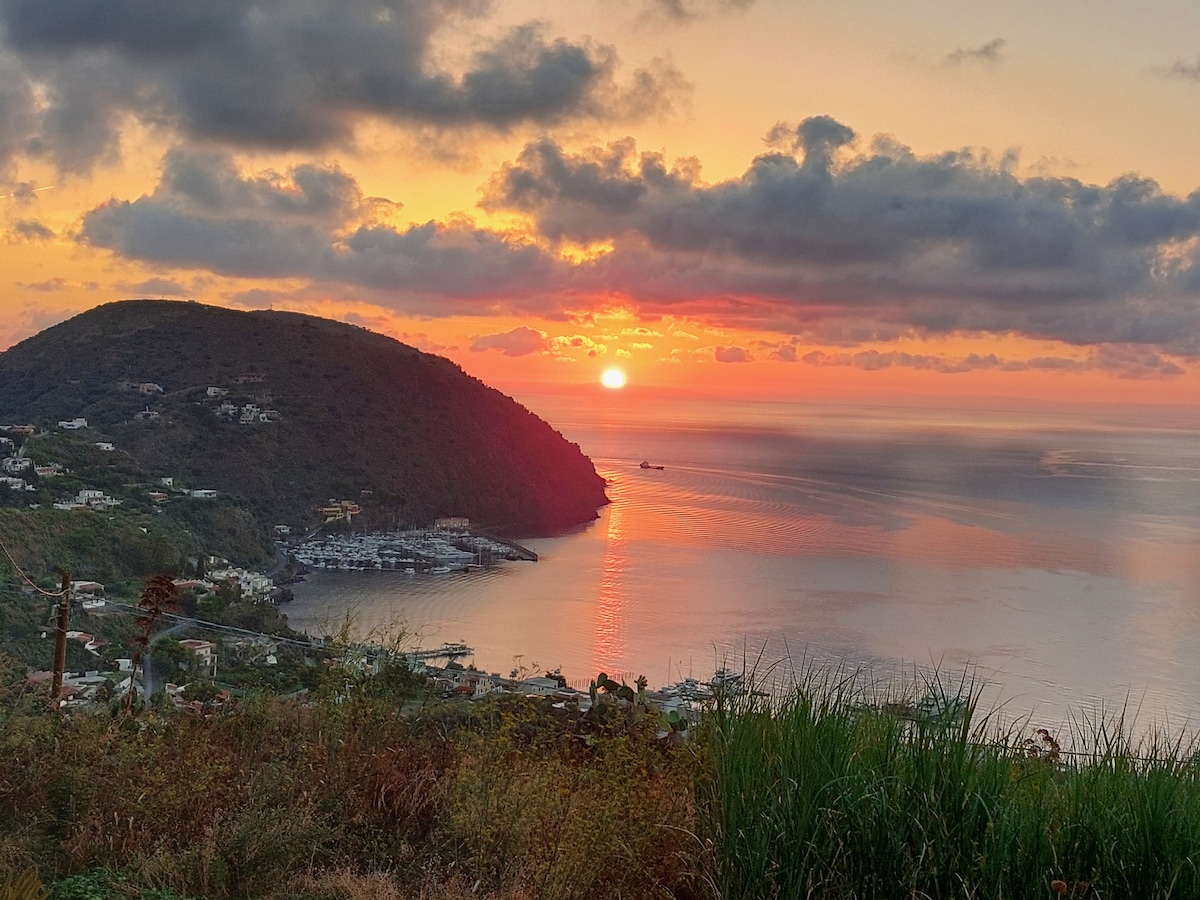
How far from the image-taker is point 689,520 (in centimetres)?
4491

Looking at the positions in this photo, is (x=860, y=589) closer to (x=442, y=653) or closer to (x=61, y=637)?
(x=442, y=653)

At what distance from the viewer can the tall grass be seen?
201 centimetres

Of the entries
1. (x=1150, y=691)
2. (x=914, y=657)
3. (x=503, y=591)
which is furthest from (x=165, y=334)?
(x=1150, y=691)

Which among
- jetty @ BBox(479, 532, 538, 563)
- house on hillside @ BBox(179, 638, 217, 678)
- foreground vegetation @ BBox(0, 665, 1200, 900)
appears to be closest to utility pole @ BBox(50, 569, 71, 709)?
foreground vegetation @ BBox(0, 665, 1200, 900)

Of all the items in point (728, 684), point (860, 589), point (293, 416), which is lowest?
point (860, 589)

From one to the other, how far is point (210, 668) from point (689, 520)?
35.6 m

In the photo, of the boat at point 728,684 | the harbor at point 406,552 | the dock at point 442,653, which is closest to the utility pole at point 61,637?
the dock at point 442,653

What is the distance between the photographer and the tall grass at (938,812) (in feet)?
6.59

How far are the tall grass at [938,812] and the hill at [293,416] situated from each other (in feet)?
113

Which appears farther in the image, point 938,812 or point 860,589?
point 860,589

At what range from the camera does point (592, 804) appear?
9.29 feet

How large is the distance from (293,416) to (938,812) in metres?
43.6

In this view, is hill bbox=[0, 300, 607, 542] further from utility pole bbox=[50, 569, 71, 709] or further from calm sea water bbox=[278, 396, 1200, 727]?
utility pole bbox=[50, 569, 71, 709]

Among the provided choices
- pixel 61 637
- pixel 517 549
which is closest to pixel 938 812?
pixel 61 637
